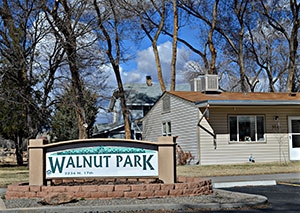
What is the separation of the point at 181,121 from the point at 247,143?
3.77 meters

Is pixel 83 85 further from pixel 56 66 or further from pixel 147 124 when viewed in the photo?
pixel 147 124

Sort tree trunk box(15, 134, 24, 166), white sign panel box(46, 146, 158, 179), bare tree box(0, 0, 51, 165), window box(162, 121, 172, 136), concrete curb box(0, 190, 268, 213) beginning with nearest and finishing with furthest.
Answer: concrete curb box(0, 190, 268, 213) < white sign panel box(46, 146, 158, 179) < bare tree box(0, 0, 51, 165) < window box(162, 121, 172, 136) < tree trunk box(15, 134, 24, 166)

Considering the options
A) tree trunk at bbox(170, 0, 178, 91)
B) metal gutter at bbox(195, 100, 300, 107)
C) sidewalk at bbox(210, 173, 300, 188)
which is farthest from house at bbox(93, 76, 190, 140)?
sidewalk at bbox(210, 173, 300, 188)

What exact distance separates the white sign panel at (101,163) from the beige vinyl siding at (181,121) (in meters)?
12.0

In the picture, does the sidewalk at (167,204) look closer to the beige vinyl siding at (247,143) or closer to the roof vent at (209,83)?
the beige vinyl siding at (247,143)

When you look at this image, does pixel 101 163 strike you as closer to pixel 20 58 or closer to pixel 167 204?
pixel 167 204

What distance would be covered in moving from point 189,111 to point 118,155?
42.4 ft

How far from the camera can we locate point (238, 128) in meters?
23.0

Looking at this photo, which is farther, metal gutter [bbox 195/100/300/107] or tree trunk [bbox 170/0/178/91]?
tree trunk [bbox 170/0/178/91]

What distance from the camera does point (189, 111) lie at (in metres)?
23.7

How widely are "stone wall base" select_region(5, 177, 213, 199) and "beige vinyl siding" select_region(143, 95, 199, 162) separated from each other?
1236cm

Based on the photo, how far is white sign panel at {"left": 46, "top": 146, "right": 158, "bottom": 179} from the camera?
1098 centimetres

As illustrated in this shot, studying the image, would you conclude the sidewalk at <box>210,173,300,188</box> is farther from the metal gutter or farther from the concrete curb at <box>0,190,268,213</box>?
the metal gutter

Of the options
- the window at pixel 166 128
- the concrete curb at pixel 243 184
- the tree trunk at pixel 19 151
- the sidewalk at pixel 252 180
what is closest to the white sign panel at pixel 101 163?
the concrete curb at pixel 243 184
